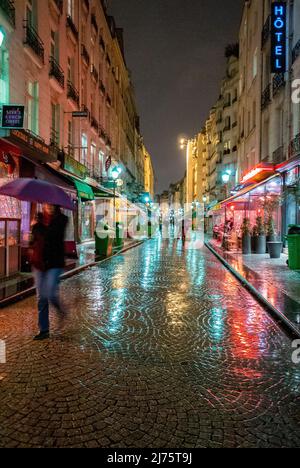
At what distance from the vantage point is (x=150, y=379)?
414cm

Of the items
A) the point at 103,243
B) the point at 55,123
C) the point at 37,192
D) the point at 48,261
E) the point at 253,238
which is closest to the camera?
the point at 48,261

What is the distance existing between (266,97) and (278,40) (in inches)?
207

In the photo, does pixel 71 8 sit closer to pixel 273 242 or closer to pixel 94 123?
pixel 94 123

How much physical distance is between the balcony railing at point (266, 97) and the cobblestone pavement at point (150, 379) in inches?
766

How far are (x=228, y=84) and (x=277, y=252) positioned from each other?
3394cm

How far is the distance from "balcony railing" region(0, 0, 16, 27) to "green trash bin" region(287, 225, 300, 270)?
12616mm

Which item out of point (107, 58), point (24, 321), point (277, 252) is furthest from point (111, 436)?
point (107, 58)


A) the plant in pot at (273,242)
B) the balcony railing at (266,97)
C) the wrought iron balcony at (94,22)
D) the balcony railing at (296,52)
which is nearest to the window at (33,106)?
the plant in pot at (273,242)

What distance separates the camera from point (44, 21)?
1750 cm

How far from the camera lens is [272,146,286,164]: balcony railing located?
66.9 feet

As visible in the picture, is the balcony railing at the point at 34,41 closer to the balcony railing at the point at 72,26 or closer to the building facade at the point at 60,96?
the building facade at the point at 60,96

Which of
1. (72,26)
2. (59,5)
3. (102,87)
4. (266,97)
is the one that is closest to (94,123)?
(102,87)

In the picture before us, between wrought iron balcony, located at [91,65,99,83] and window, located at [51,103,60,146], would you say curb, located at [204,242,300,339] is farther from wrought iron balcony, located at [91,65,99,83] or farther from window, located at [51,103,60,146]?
wrought iron balcony, located at [91,65,99,83]

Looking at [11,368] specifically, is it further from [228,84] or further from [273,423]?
[228,84]
